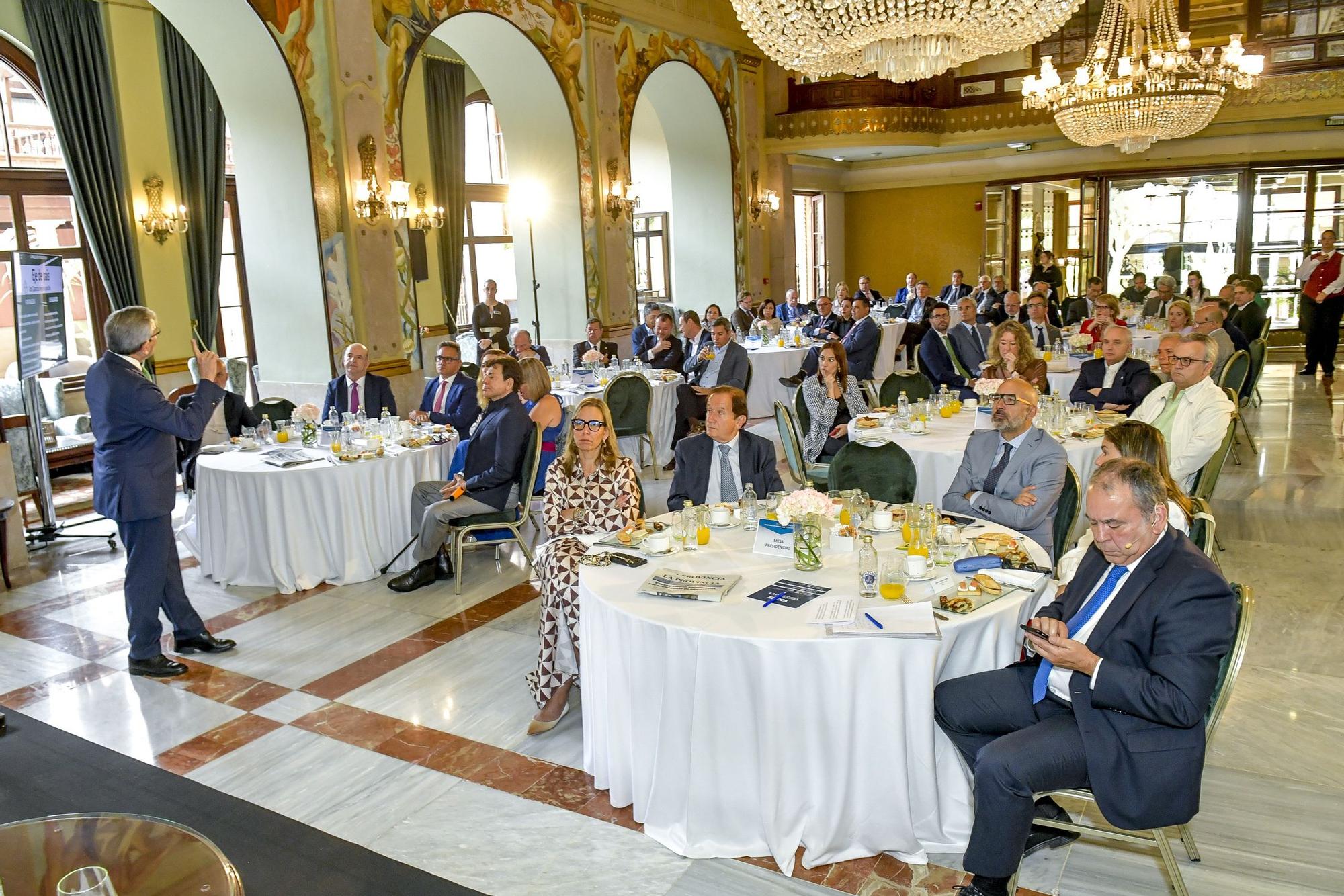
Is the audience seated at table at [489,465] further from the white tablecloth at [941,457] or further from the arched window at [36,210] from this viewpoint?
the arched window at [36,210]

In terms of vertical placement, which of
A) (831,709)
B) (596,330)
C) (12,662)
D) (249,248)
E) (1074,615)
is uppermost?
(249,248)

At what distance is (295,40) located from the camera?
27.9ft

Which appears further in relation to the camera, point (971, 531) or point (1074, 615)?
point (971, 531)

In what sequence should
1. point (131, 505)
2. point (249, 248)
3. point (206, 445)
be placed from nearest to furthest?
point (131, 505)
point (206, 445)
point (249, 248)

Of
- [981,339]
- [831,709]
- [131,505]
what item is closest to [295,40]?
[131,505]

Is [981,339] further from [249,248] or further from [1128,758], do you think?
[1128,758]

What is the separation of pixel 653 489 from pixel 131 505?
4.37 metres

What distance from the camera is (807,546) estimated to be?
3.67 m

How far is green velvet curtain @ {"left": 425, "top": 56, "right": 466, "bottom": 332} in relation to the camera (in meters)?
14.2

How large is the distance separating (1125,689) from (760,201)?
572 inches

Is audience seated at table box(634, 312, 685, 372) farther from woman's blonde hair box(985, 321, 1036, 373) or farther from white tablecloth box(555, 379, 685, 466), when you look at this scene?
woman's blonde hair box(985, 321, 1036, 373)

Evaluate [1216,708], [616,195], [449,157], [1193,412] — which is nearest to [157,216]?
[449,157]

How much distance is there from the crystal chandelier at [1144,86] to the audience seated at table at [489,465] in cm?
703

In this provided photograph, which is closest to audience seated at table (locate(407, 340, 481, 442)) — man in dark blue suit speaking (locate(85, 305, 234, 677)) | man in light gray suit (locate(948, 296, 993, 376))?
man in dark blue suit speaking (locate(85, 305, 234, 677))
